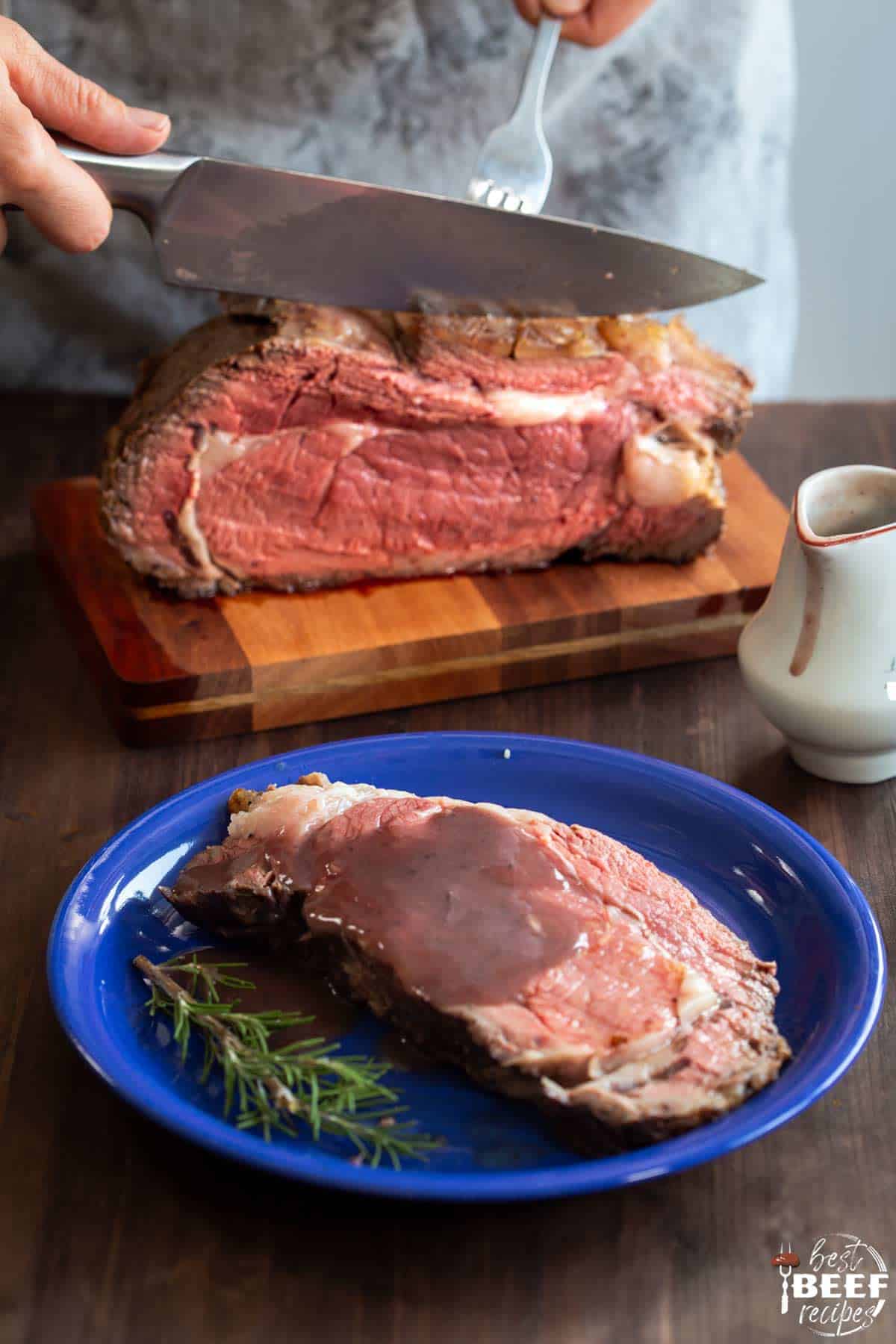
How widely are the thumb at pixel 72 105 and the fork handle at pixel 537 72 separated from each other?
2.24 ft

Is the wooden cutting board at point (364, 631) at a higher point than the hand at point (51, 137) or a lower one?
lower

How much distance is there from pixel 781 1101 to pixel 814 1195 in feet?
0.56

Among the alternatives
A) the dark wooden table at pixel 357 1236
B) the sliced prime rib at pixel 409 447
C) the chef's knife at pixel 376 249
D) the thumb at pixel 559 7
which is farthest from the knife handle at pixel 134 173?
the dark wooden table at pixel 357 1236

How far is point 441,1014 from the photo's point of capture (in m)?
A: 1.59

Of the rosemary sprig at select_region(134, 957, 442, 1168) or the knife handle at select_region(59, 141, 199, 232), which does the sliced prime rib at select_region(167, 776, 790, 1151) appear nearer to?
the rosemary sprig at select_region(134, 957, 442, 1168)

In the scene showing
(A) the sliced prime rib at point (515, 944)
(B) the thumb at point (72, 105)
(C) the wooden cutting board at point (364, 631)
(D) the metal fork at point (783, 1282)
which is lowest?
(C) the wooden cutting board at point (364, 631)

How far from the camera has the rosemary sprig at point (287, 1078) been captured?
5.10 ft

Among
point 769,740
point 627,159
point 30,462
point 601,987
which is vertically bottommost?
point 30,462

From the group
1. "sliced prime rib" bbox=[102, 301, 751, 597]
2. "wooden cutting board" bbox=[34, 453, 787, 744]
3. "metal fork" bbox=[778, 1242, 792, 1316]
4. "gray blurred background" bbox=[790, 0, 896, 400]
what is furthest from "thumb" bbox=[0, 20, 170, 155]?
"gray blurred background" bbox=[790, 0, 896, 400]

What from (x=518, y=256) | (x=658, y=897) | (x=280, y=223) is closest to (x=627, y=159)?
(x=518, y=256)

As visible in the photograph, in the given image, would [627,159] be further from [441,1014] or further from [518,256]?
[441,1014]

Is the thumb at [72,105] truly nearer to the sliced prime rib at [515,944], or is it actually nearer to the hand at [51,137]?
the hand at [51,137]

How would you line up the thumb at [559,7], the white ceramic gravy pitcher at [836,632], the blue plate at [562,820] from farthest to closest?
the thumb at [559,7]
the white ceramic gravy pitcher at [836,632]
the blue plate at [562,820]

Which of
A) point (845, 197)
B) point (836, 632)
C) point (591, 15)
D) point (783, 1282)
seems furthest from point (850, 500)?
point (845, 197)
